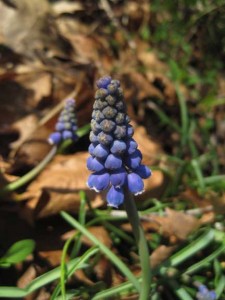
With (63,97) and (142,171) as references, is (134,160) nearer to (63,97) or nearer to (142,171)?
(142,171)

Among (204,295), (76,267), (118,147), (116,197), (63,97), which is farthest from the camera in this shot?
(63,97)

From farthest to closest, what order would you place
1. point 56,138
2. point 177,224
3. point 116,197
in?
point 56,138 → point 177,224 → point 116,197

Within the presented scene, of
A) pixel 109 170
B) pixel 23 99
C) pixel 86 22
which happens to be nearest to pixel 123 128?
pixel 109 170

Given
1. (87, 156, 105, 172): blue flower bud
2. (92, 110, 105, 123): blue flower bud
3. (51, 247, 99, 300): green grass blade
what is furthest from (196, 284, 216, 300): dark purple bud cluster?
(92, 110, 105, 123): blue flower bud

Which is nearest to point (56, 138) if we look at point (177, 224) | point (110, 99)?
point (177, 224)

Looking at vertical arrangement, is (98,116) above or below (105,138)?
above

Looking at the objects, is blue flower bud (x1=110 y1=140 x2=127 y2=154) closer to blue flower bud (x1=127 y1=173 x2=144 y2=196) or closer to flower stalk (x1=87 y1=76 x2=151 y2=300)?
flower stalk (x1=87 y1=76 x2=151 y2=300)

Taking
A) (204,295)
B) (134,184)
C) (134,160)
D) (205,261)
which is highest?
(134,160)

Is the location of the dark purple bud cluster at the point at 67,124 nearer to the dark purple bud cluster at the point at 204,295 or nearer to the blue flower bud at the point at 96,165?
the blue flower bud at the point at 96,165
